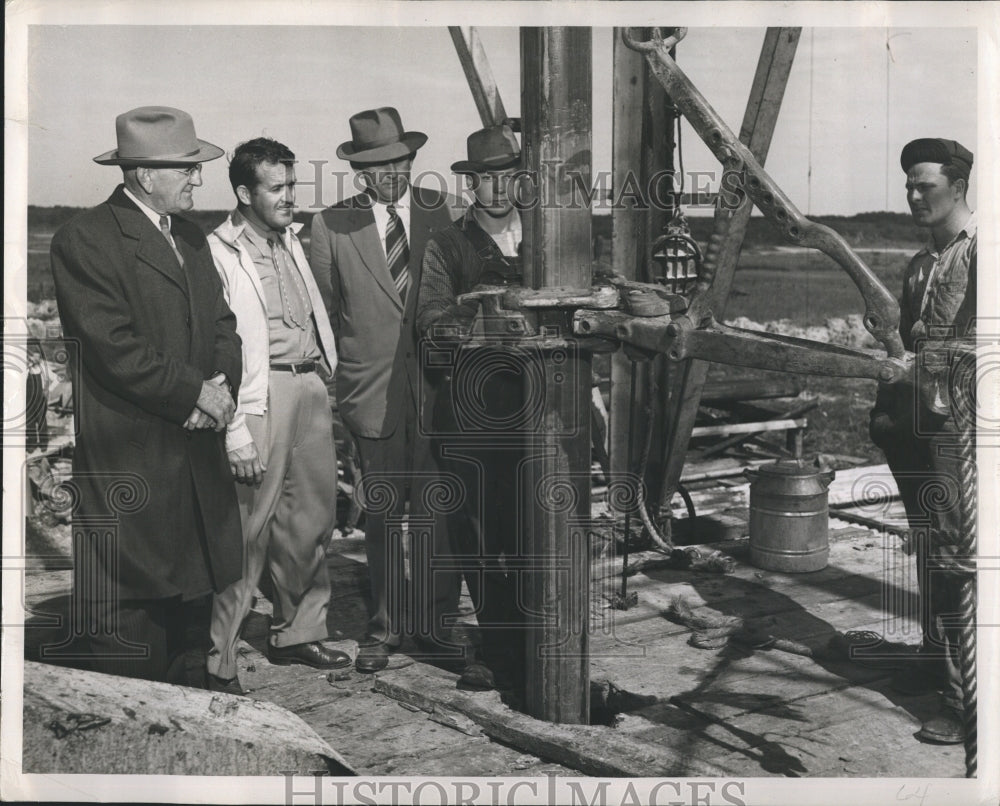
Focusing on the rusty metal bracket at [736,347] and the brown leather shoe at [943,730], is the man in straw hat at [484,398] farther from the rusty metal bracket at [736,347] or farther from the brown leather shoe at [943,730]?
the brown leather shoe at [943,730]

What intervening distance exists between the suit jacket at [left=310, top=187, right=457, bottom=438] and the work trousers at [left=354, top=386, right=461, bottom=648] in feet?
0.34

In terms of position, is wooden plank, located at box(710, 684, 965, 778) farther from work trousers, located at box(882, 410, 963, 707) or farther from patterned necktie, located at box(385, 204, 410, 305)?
patterned necktie, located at box(385, 204, 410, 305)

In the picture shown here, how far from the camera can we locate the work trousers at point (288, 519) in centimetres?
581

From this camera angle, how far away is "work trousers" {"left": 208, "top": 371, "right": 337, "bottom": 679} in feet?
19.1

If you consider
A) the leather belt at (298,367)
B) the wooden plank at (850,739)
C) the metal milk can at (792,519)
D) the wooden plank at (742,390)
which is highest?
the leather belt at (298,367)

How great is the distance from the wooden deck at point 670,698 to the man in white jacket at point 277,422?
23 centimetres

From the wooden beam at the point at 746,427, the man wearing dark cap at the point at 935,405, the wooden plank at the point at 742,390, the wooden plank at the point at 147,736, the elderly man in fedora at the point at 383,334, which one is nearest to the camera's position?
the wooden plank at the point at 147,736

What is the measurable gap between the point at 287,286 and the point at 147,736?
6.41 ft

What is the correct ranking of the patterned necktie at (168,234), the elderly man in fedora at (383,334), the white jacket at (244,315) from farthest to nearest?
1. the elderly man in fedora at (383,334)
2. the white jacket at (244,315)
3. the patterned necktie at (168,234)

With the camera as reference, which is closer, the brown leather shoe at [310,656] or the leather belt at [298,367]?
the leather belt at [298,367]

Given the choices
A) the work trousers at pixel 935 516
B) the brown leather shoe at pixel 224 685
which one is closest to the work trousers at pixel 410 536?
the brown leather shoe at pixel 224 685

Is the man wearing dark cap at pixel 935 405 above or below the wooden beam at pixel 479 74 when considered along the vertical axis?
below

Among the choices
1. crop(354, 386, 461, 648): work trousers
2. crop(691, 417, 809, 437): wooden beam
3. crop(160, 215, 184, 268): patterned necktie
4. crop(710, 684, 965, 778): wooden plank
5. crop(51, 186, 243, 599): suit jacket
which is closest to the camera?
crop(710, 684, 965, 778): wooden plank

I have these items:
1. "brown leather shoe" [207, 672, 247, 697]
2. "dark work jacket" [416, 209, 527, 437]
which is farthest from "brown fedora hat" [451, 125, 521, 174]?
"brown leather shoe" [207, 672, 247, 697]
